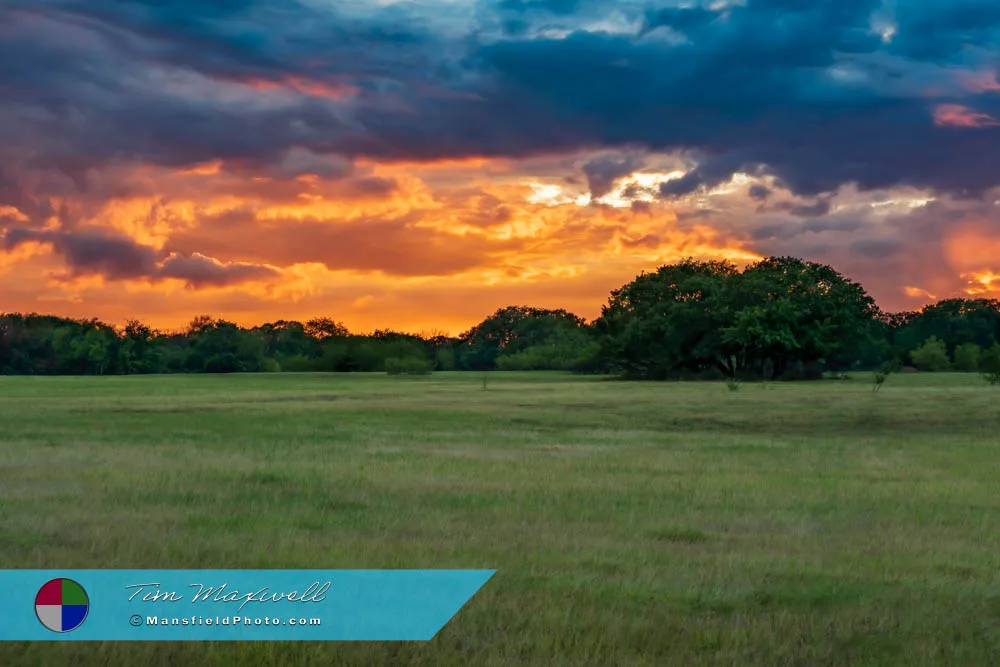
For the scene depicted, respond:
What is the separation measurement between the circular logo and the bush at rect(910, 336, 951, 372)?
149340 mm

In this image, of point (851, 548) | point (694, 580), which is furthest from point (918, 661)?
point (851, 548)

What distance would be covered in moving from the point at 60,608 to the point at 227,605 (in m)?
1.40

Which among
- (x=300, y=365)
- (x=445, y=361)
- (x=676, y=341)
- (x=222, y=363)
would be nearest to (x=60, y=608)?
(x=676, y=341)

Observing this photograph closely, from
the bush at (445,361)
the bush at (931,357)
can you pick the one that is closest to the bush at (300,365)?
the bush at (445,361)

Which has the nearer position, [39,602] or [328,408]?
[39,602]

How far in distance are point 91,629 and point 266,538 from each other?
4886 mm

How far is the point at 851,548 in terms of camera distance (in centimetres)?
1342

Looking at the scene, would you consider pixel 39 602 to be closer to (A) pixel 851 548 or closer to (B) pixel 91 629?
(B) pixel 91 629

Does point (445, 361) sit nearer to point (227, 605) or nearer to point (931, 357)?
point (931, 357)

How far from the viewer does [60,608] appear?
8609 mm

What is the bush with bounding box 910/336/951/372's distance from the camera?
14325 centimetres

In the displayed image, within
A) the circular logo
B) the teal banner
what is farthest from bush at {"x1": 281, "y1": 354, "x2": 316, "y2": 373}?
the circular logo

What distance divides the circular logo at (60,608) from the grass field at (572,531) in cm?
25

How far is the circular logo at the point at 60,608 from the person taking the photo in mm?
8477
